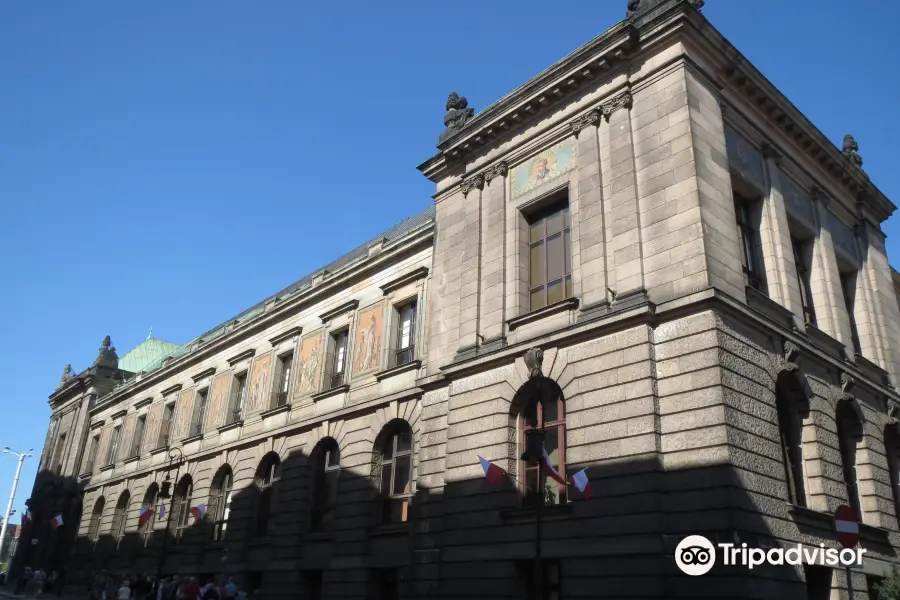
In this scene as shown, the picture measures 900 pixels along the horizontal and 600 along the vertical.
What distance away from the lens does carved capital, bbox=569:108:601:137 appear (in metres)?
19.4

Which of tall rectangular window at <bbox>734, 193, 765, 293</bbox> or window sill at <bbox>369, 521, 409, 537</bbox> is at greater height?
tall rectangular window at <bbox>734, 193, 765, 293</bbox>

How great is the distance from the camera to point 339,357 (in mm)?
27984

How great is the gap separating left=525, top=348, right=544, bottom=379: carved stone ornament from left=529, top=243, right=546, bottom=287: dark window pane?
2.67 m

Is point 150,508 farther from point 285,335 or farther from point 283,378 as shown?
point 285,335

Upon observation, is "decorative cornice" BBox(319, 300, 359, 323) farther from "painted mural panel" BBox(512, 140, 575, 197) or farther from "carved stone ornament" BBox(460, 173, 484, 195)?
"painted mural panel" BBox(512, 140, 575, 197)

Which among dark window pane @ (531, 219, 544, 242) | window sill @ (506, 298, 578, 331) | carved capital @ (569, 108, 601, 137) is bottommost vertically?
window sill @ (506, 298, 578, 331)

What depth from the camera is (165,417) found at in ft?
129

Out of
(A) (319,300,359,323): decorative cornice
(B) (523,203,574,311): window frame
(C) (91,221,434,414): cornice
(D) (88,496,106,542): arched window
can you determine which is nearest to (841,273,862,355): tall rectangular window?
(B) (523,203,574,311): window frame

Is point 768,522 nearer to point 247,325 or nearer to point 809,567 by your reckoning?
point 809,567

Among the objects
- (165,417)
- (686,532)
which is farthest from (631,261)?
(165,417)

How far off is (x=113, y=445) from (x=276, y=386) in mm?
20383

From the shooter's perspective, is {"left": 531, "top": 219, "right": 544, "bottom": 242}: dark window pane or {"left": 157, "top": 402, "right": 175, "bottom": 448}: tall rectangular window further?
{"left": 157, "top": 402, "right": 175, "bottom": 448}: tall rectangular window

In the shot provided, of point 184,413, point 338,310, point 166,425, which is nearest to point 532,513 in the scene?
point 338,310

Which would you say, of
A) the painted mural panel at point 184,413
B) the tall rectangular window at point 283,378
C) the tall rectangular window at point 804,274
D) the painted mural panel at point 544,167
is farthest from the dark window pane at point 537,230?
the painted mural panel at point 184,413
